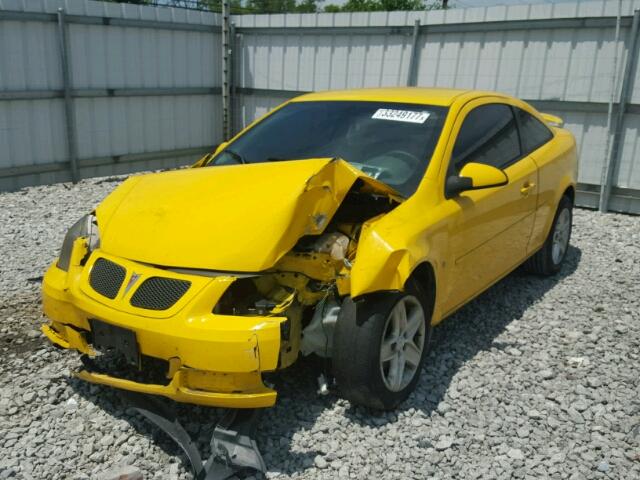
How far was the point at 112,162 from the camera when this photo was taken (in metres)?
9.92

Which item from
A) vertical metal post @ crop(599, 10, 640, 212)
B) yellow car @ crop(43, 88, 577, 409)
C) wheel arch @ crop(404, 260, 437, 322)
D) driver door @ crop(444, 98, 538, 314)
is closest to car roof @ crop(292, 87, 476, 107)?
yellow car @ crop(43, 88, 577, 409)

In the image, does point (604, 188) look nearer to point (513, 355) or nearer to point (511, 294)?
point (511, 294)

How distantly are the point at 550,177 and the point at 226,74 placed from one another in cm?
767

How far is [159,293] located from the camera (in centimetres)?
294

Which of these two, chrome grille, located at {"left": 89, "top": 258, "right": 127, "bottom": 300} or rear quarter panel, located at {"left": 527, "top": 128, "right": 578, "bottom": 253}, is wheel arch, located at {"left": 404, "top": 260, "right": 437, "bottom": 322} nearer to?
chrome grille, located at {"left": 89, "top": 258, "right": 127, "bottom": 300}

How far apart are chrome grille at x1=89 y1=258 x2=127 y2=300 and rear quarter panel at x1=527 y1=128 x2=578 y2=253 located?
328 centimetres

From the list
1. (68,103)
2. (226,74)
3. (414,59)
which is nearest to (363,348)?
(414,59)

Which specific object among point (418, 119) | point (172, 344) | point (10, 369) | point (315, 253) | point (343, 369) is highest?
point (418, 119)

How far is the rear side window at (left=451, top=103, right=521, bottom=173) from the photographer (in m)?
3.95

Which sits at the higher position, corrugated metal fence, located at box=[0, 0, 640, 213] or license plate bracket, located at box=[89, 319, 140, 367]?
corrugated metal fence, located at box=[0, 0, 640, 213]

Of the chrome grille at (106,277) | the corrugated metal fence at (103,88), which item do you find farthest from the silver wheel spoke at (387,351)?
the corrugated metal fence at (103,88)

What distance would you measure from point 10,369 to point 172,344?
1.57m

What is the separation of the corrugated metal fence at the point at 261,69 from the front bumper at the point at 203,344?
22.4ft

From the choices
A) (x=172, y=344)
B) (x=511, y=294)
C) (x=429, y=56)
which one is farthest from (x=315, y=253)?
(x=429, y=56)
